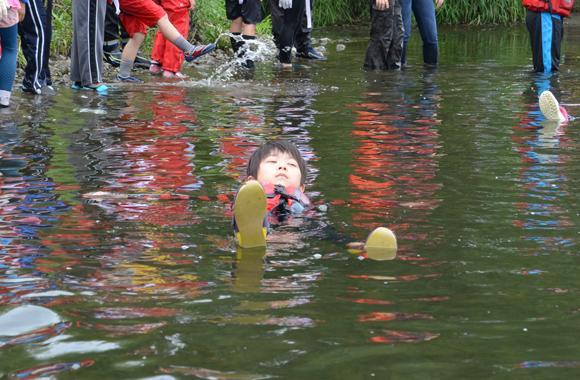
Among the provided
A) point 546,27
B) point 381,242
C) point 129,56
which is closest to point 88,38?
point 129,56

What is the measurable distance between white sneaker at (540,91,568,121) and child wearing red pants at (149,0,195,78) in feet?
15.1

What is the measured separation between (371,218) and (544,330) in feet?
5.04

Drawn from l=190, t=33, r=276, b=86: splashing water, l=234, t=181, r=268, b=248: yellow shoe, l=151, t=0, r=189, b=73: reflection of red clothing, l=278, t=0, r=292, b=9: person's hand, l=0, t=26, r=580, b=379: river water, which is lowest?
l=0, t=26, r=580, b=379: river water

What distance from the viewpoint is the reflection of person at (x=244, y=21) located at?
404 inches

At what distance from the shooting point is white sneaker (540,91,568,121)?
255 inches

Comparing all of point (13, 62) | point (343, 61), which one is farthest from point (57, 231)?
point (343, 61)

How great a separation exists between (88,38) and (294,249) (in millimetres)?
4885

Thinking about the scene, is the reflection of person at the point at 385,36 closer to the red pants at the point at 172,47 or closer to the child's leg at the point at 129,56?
the red pants at the point at 172,47

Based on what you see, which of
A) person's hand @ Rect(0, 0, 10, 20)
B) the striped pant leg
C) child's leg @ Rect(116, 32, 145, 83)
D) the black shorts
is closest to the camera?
person's hand @ Rect(0, 0, 10, 20)

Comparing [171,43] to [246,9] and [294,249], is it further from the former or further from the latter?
[294,249]

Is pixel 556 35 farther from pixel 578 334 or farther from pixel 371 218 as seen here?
pixel 578 334

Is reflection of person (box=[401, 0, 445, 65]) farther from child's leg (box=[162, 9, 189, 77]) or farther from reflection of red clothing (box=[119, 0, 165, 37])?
reflection of red clothing (box=[119, 0, 165, 37])

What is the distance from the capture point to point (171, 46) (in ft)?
30.6

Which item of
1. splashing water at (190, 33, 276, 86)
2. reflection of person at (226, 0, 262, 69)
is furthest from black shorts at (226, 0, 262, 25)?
splashing water at (190, 33, 276, 86)
